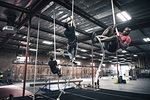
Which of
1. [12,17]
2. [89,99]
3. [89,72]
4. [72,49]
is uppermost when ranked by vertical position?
[12,17]

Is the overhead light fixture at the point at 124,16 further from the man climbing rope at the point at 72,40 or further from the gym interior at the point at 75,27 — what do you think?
the man climbing rope at the point at 72,40

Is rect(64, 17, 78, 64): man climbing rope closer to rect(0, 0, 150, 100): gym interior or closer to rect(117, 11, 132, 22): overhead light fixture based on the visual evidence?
rect(0, 0, 150, 100): gym interior

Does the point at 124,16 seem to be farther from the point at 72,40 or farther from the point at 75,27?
the point at 72,40

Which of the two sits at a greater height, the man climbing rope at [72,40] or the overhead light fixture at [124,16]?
the overhead light fixture at [124,16]

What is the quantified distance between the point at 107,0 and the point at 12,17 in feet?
14.6

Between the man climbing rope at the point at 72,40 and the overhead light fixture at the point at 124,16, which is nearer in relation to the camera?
the man climbing rope at the point at 72,40

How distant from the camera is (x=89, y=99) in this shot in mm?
3365

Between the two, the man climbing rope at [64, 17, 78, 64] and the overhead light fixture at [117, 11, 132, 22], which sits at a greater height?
the overhead light fixture at [117, 11, 132, 22]

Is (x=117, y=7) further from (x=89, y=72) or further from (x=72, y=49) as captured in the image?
(x=89, y=72)

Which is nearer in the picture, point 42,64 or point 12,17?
point 12,17

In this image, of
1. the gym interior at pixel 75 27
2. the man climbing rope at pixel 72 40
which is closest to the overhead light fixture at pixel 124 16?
the gym interior at pixel 75 27

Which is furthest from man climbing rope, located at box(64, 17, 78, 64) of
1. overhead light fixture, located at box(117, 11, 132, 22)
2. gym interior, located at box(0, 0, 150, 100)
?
overhead light fixture, located at box(117, 11, 132, 22)

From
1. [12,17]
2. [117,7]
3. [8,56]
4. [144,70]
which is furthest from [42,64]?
[144,70]

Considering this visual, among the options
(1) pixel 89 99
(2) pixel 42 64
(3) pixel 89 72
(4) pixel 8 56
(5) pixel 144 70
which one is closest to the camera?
(1) pixel 89 99
